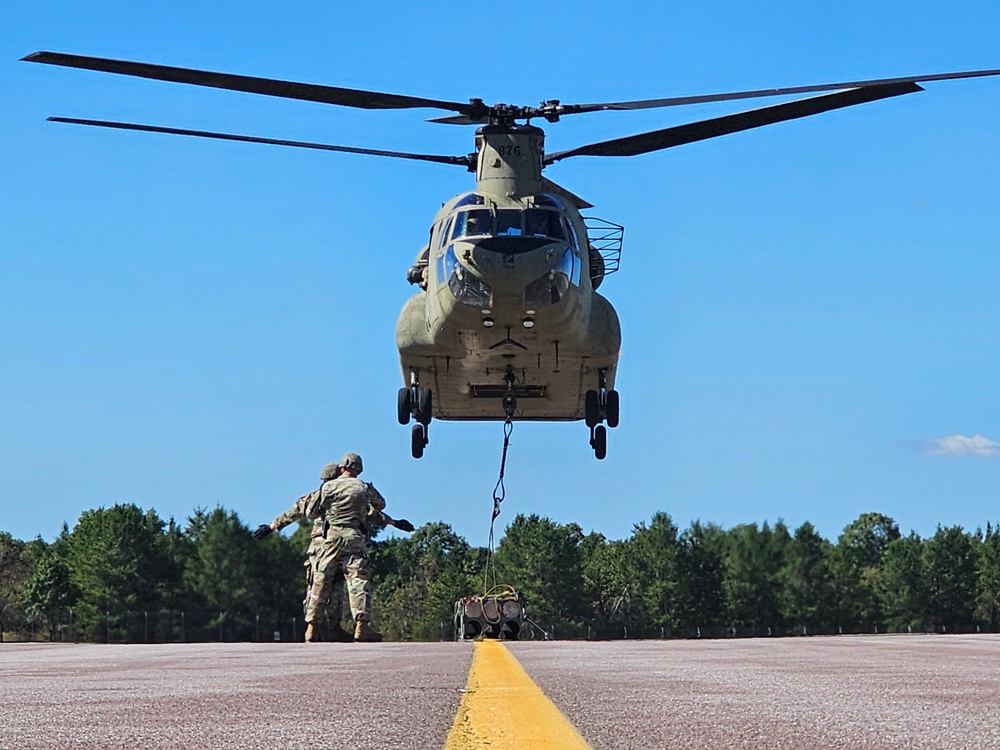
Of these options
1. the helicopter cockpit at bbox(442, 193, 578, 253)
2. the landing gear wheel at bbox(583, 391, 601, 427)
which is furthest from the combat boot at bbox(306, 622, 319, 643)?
the landing gear wheel at bbox(583, 391, 601, 427)

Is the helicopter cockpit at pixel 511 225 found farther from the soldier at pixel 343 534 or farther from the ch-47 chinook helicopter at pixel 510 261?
the soldier at pixel 343 534

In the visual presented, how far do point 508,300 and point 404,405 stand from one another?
5.31 meters

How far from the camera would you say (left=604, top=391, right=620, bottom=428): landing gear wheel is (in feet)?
81.9

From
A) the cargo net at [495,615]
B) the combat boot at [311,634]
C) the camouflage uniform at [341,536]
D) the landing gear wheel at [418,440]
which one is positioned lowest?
the combat boot at [311,634]

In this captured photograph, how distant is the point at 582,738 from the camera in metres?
4.54

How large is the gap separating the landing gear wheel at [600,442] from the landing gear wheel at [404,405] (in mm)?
3369

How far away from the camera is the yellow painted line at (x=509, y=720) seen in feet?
14.4

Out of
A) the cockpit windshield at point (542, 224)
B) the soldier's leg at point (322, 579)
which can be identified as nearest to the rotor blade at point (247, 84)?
the cockpit windshield at point (542, 224)

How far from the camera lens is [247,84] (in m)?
19.6

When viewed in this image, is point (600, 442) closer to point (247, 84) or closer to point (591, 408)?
point (591, 408)

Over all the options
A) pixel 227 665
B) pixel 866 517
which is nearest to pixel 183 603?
pixel 866 517

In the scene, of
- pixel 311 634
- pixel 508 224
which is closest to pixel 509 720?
pixel 311 634

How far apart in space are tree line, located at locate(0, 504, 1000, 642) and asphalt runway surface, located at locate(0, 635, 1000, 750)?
98350 millimetres

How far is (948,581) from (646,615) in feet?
85.1
